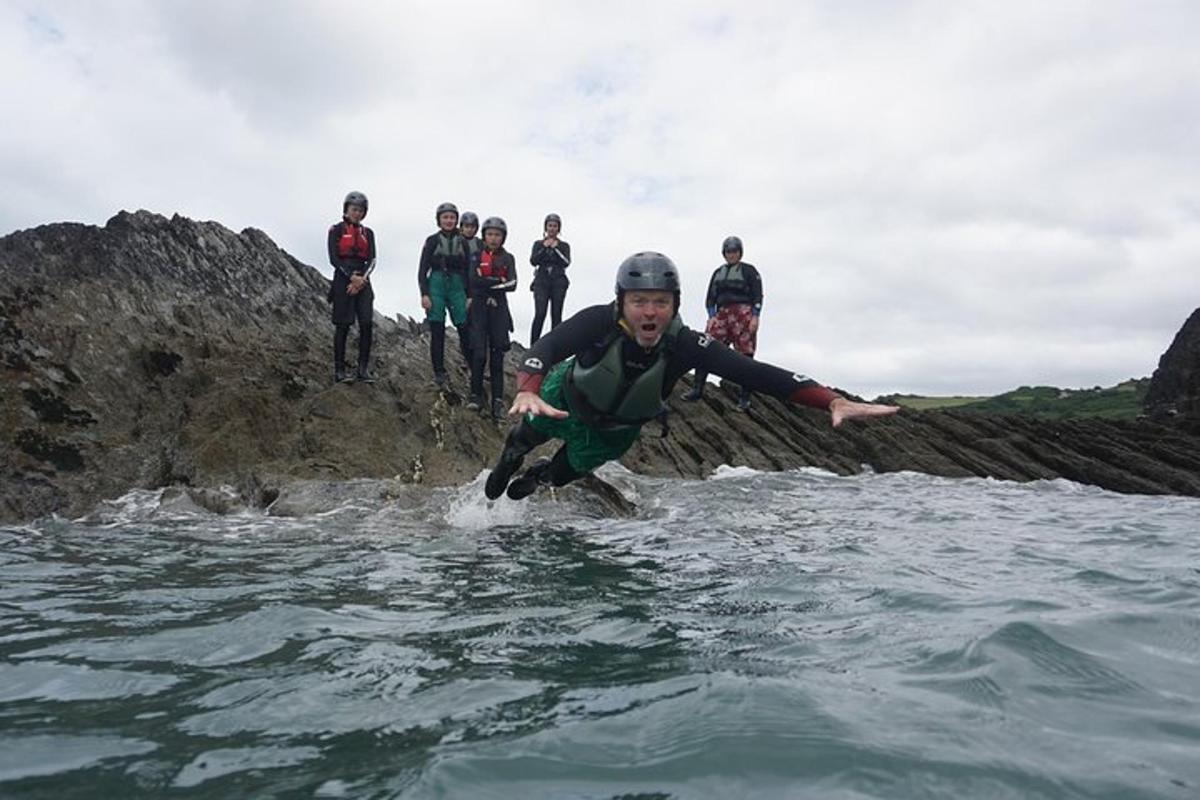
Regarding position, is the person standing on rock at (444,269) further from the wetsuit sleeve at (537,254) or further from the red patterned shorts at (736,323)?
the red patterned shorts at (736,323)

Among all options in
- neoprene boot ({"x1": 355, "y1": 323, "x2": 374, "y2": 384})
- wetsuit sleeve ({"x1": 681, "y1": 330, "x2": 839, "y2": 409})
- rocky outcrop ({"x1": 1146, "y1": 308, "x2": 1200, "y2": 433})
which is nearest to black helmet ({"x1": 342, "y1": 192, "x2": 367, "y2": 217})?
neoprene boot ({"x1": 355, "y1": 323, "x2": 374, "y2": 384})

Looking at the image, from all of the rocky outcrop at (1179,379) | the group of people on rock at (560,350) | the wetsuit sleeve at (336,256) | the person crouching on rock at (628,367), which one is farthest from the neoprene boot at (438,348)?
the rocky outcrop at (1179,379)

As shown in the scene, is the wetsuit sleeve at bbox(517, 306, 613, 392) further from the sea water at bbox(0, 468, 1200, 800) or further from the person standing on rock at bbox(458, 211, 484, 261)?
the person standing on rock at bbox(458, 211, 484, 261)

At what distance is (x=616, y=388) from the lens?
25.9 feet

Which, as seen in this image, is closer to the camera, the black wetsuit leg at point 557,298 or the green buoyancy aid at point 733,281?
the black wetsuit leg at point 557,298

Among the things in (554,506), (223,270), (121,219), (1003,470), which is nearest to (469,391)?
(554,506)

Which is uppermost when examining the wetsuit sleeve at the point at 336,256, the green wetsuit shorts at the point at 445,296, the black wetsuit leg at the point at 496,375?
the wetsuit sleeve at the point at 336,256

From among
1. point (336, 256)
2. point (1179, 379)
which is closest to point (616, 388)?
point (336, 256)

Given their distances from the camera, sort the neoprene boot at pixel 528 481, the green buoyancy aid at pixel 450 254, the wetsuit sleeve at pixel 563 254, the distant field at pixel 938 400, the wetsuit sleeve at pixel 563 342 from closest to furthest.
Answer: the wetsuit sleeve at pixel 563 342, the neoprene boot at pixel 528 481, the green buoyancy aid at pixel 450 254, the wetsuit sleeve at pixel 563 254, the distant field at pixel 938 400

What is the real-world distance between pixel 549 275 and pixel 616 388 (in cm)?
734

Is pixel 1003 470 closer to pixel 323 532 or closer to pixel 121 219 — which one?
pixel 323 532

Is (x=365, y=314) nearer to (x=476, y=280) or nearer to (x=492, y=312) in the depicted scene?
(x=476, y=280)

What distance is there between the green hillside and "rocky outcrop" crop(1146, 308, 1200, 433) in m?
6.66

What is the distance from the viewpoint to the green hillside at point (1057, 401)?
36.8m
